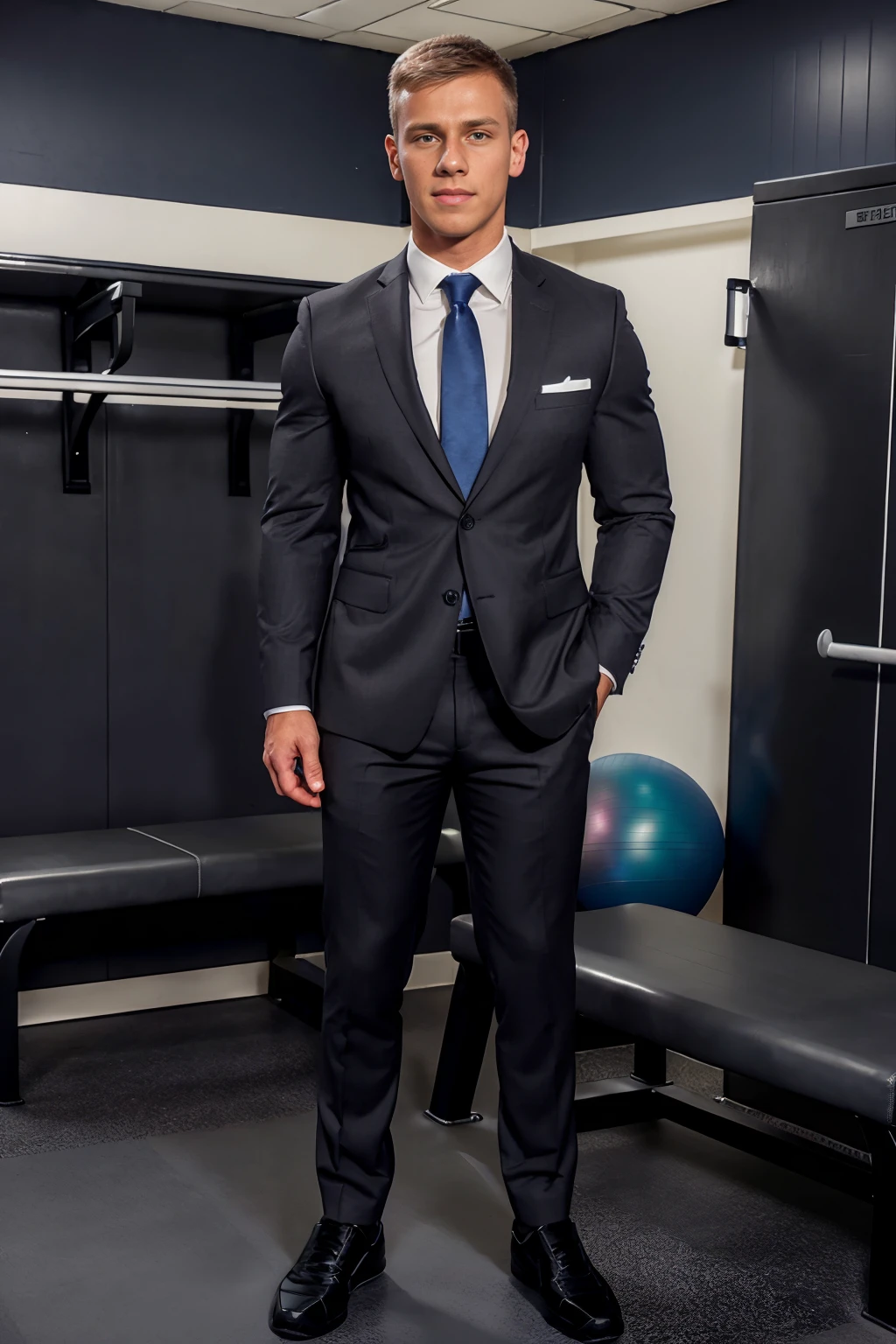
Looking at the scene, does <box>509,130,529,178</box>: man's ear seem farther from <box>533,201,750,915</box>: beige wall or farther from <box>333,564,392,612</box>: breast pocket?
<box>533,201,750,915</box>: beige wall

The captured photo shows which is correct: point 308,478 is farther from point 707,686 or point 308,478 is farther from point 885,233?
point 707,686

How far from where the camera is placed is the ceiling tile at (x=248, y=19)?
3.66m

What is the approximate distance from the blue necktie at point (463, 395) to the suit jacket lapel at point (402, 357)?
28 millimetres

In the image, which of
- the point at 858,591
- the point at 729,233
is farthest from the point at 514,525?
the point at 729,233

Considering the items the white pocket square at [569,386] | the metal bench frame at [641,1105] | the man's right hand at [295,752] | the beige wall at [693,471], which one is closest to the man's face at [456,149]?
the white pocket square at [569,386]

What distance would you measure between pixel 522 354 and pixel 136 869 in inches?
66.4

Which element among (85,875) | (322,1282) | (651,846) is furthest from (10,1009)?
(651,846)

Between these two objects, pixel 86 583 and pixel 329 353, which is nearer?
pixel 329 353

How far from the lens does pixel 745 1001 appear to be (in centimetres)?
250

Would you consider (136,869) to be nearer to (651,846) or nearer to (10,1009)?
(10,1009)

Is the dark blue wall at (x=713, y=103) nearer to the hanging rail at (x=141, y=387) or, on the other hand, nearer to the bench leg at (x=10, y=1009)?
the hanging rail at (x=141, y=387)

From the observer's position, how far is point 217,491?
12.8 ft

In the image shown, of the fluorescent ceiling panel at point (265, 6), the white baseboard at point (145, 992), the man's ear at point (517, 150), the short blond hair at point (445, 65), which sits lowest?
the white baseboard at point (145, 992)

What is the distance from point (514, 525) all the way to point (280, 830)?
1742 millimetres
